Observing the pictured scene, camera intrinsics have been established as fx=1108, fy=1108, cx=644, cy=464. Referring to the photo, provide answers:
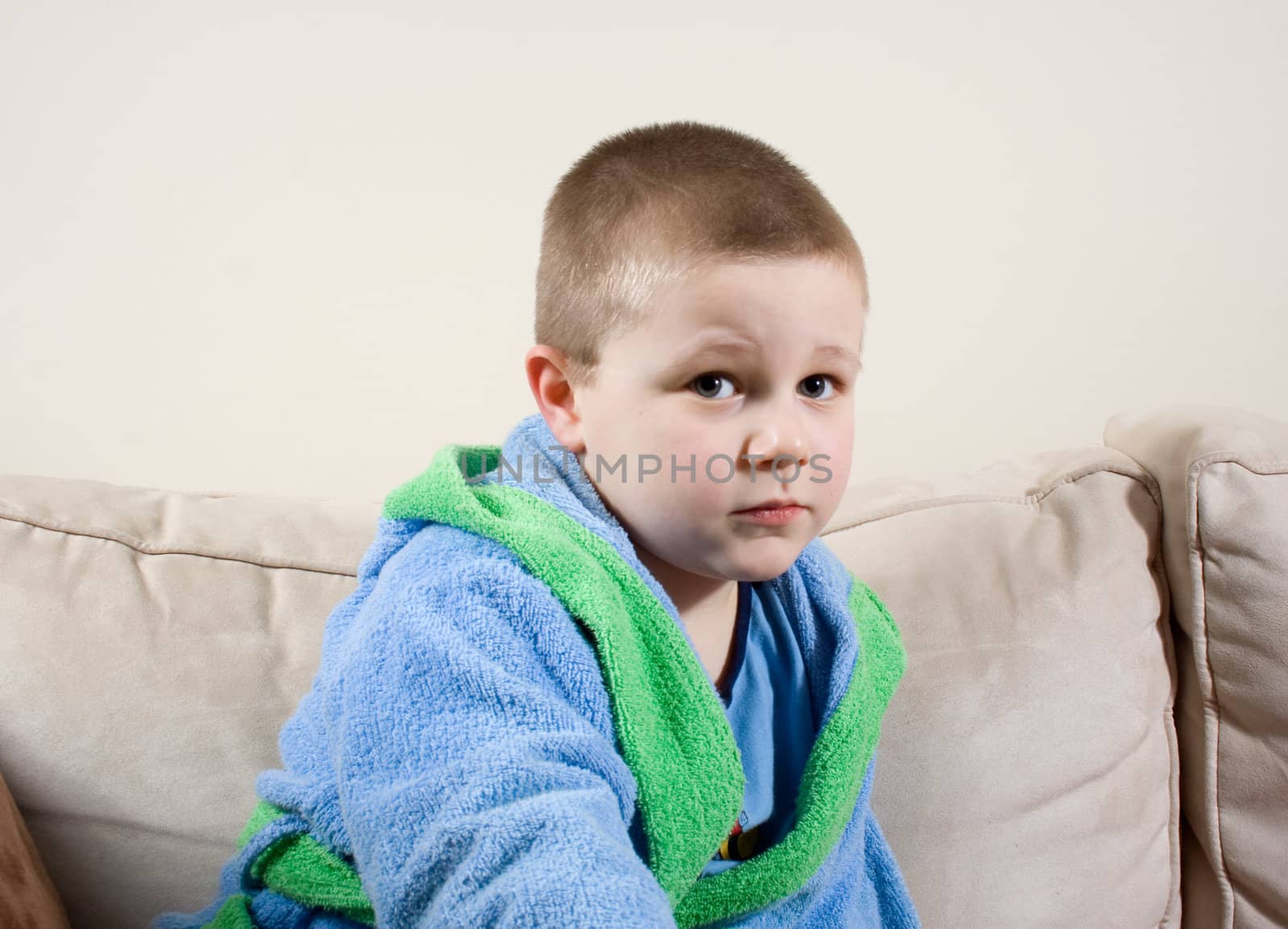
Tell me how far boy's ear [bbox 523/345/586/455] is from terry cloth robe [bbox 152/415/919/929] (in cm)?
2

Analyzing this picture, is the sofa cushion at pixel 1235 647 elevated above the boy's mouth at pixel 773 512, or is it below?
below

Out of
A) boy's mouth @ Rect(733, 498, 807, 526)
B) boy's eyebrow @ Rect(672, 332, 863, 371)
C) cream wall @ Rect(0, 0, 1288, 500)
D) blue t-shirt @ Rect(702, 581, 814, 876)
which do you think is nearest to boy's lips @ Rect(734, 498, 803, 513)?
boy's mouth @ Rect(733, 498, 807, 526)

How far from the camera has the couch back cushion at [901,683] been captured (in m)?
1.00

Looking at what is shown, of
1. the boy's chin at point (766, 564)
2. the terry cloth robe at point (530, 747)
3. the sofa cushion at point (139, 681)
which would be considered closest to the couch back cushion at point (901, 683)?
the sofa cushion at point (139, 681)

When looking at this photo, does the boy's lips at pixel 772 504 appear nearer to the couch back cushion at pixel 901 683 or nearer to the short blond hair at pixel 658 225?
the short blond hair at pixel 658 225

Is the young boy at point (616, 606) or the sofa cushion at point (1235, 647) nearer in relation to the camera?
the young boy at point (616, 606)

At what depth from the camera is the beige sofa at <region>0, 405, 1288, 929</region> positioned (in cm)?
100

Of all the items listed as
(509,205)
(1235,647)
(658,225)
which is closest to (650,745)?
(658,225)

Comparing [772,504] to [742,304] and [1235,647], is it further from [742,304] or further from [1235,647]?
[1235,647]

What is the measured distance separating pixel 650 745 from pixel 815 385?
29 cm

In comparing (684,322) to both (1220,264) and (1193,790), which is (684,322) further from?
(1220,264)

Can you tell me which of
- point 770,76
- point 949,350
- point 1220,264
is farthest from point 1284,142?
point 770,76

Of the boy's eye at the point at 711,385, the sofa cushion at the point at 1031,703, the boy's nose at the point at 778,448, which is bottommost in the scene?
the sofa cushion at the point at 1031,703

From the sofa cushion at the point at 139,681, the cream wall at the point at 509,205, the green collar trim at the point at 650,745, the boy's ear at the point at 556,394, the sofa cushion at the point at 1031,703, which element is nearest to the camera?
the green collar trim at the point at 650,745
